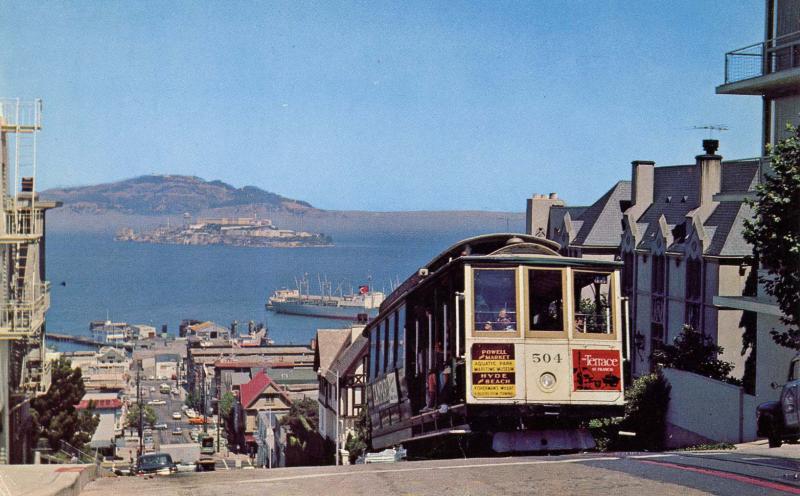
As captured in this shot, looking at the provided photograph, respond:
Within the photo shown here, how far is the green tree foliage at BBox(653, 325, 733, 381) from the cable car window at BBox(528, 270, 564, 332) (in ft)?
48.4

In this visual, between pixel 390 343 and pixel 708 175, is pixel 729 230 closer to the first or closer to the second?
pixel 708 175

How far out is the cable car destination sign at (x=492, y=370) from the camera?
16.2 metres

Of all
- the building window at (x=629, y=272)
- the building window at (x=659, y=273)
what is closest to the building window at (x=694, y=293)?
the building window at (x=659, y=273)

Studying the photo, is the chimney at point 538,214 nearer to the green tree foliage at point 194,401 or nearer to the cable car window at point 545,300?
the cable car window at point 545,300

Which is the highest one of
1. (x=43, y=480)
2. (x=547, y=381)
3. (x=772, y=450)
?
(x=547, y=381)

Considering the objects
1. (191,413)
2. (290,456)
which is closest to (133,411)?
(191,413)

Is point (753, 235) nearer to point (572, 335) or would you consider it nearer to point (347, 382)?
point (572, 335)

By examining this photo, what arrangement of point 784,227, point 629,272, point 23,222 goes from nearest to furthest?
point 784,227 < point 23,222 < point 629,272

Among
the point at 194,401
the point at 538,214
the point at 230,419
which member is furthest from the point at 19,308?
the point at 194,401

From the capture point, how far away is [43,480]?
10.0 m

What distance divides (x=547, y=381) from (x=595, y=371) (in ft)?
2.89

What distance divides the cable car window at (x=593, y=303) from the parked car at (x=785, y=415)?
3146 millimetres

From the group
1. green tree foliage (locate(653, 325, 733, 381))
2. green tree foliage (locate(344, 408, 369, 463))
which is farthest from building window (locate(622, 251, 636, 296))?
green tree foliage (locate(344, 408, 369, 463))

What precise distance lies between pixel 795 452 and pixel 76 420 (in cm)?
3867
